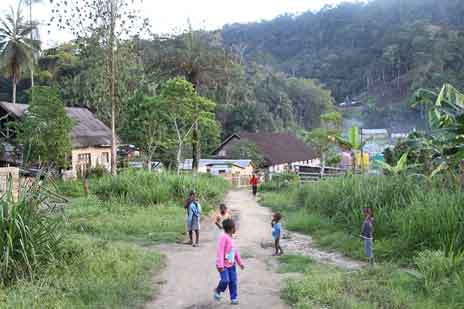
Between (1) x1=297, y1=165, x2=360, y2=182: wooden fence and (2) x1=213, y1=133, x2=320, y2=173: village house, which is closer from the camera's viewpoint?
(1) x1=297, y1=165, x2=360, y2=182: wooden fence

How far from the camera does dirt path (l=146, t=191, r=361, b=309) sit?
7.72 meters

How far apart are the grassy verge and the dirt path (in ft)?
1.33

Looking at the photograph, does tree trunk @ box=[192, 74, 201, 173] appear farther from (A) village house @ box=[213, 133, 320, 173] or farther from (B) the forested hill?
(B) the forested hill

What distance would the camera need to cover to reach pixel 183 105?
27.7 m

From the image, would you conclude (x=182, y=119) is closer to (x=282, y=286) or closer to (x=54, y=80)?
(x=282, y=286)

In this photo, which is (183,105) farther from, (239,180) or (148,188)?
(148,188)

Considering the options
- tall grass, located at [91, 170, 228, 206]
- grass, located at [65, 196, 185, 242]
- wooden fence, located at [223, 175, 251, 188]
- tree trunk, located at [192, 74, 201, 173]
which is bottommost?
wooden fence, located at [223, 175, 251, 188]

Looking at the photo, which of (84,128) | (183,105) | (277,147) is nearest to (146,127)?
(183,105)

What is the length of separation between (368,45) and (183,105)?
7814cm

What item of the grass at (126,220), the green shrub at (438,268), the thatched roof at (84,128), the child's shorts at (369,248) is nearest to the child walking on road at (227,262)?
the green shrub at (438,268)

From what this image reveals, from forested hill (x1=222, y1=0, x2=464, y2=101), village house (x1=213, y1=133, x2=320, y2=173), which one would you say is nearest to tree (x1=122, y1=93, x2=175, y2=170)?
village house (x1=213, y1=133, x2=320, y2=173)

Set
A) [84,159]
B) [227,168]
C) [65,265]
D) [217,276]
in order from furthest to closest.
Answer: [227,168] → [84,159] → [217,276] → [65,265]

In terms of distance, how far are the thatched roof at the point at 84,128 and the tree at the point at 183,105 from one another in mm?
5444

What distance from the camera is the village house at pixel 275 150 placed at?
150ft
